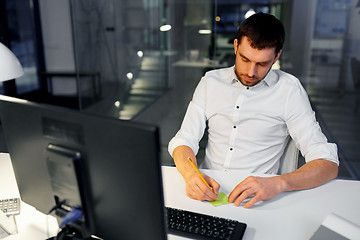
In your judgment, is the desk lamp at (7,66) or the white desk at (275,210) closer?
the white desk at (275,210)

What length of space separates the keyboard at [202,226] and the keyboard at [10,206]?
0.53 meters

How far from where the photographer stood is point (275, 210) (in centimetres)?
117

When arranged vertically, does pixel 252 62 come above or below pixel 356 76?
above

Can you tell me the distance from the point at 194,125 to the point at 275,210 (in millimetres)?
651

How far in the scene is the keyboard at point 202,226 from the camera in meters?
1.00

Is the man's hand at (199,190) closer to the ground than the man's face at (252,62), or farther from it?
closer to the ground

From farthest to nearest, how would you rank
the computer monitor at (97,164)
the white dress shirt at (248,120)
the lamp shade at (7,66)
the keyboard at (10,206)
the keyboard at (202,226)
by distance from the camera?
the white dress shirt at (248,120), the lamp shade at (7,66), the keyboard at (10,206), the keyboard at (202,226), the computer monitor at (97,164)

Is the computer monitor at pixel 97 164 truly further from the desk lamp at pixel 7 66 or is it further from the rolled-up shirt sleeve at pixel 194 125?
the rolled-up shirt sleeve at pixel 194 125

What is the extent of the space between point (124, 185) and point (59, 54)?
4087 mm

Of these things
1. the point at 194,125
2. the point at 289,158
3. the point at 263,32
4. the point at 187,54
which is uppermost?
the point at 263,32

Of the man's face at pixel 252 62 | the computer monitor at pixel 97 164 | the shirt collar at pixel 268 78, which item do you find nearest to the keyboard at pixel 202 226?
the computer monitor at pixel 97 164

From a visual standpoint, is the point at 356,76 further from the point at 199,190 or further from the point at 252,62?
the point at 199,190

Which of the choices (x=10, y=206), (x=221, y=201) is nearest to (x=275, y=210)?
(x=221, y=201)

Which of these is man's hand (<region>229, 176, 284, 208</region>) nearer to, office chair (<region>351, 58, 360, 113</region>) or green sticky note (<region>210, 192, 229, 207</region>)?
green sticky note (<region>210, 192, 229, 207</region>)
